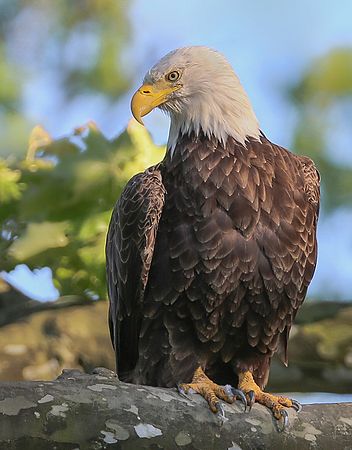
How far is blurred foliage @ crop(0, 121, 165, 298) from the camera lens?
6.23m

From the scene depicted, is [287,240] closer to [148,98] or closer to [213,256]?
[213,256]

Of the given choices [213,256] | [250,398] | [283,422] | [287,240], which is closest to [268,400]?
[250,398]

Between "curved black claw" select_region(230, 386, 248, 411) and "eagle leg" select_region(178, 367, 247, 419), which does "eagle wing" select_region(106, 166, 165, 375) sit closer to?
"eagle leg" select_region(178, 367, 247, 419)

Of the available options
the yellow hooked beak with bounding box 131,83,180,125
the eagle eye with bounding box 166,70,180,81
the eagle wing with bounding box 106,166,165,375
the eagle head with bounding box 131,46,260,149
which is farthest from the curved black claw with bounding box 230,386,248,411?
the eagle eye with bounding box 166,70,180,81

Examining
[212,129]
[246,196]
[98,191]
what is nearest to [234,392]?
[246,196]

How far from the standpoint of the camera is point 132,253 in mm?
5297

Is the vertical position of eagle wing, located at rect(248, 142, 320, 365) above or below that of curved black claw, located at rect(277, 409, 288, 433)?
above

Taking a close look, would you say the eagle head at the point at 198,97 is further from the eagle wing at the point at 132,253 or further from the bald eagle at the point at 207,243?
the eagle wing at the point at 132,253

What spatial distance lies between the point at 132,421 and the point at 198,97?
7.89 feet

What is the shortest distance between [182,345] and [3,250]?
1469mm

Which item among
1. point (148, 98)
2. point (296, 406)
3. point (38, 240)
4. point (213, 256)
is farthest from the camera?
point (38, 240)

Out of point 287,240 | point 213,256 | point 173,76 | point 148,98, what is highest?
point 173,76

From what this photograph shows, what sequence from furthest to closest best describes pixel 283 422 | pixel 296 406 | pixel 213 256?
pixel 213 256 < pixel 296 406 < pixel 283 422

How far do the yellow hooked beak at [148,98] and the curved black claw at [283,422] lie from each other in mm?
1898
